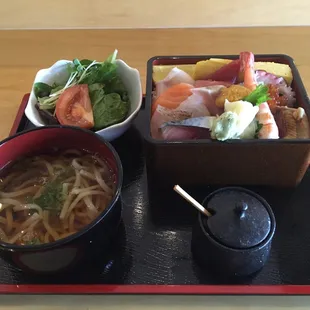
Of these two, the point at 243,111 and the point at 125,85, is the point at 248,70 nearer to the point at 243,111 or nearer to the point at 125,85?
the point at 243,111

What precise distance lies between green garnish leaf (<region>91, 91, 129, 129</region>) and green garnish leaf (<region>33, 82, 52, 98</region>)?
136 mm

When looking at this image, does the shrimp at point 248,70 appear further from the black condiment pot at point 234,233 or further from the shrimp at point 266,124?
the black condiment pot at point 234,233

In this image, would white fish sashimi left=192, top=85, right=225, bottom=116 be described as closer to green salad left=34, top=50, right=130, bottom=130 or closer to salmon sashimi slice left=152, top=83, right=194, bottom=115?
salmon sashimi slice left=152, top=83, right=194, bottom=115

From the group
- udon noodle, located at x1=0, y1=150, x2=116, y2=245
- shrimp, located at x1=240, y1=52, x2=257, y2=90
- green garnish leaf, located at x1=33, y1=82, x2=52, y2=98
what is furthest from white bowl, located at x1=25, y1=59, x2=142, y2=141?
shrimp, located at x1=240, y1=52, x2=257, y2=90

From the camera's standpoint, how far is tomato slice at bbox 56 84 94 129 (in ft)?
3.58

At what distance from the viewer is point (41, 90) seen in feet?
3.91

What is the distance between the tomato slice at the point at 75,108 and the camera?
1.09 metres

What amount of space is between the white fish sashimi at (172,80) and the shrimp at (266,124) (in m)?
0.23

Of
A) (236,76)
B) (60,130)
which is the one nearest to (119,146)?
(60,130)

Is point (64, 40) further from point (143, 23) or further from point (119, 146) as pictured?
point (119, 146)

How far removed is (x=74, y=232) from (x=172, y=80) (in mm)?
469

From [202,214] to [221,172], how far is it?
6.9 inches

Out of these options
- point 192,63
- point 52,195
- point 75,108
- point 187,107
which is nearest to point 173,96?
point 187,107

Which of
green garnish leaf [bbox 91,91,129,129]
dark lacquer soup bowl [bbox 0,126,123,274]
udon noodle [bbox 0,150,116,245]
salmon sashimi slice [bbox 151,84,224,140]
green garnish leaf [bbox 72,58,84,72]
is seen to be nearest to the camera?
dark lacquer soup bowl [bbox 0,126,123,274]
